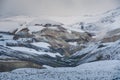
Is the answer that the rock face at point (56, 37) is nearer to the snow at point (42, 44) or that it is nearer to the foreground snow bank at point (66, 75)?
the snow at point (42, 44)

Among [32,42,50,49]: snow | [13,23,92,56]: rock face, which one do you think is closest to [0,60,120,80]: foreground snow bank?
[13,23,92,56]: rock face

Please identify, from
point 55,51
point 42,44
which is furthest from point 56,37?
point 55,51

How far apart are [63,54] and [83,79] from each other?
90048 millimetres

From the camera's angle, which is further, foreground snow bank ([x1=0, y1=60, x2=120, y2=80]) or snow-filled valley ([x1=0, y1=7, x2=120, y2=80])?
snow-filled valley ([x1=0, y1=7, x2=120, y2=80])

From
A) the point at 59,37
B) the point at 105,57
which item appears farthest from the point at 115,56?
the point at 59,37

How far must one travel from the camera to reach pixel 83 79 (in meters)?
47.0

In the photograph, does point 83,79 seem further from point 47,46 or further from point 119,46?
point 47,46

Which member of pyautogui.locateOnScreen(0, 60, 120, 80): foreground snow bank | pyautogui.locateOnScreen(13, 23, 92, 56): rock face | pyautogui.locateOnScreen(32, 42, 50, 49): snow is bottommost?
pyautogui.locateOnScreen(13, 23, 92, 56): rock face

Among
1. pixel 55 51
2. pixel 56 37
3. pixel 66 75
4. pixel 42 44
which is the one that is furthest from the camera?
pixel 56 37

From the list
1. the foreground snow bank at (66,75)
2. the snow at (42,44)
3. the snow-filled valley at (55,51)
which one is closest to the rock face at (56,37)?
the snow-filled valley at (55,51)

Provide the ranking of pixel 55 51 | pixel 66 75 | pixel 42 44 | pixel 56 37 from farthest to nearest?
pixel 56 37 < pixel 42 44 < pixel 55 51 < pixel 66 75

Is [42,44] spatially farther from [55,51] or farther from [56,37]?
[56,37]

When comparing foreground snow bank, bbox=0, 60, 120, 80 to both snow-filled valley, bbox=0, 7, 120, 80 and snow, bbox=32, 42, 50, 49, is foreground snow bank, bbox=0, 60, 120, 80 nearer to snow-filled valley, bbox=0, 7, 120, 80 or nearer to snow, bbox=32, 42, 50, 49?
snow-filled valley, bbox=0, 7, 120, 80

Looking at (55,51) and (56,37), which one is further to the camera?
(56,37)
